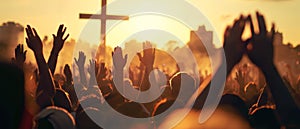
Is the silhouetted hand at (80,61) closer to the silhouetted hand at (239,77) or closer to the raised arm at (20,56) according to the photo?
the raised arm at (20,56)

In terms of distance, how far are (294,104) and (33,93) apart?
7.49 feet

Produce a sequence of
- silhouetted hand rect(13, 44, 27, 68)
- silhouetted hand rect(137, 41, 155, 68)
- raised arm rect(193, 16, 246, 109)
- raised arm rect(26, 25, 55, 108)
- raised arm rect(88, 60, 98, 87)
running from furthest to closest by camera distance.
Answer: raised arm rect(88, 60, 98, 87), silhouetted hand rect(137, 41, 155, 68), raised arm rect(193, 16, 246, 109), silhouetted hand rect(13, 44, 27, 68), raised arm rect(26, 25, 55, 108)

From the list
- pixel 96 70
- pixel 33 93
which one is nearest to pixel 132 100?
pixel 96 70

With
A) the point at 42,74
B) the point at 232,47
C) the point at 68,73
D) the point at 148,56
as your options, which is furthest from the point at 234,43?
the point at 42,74

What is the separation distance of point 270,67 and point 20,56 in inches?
85.1

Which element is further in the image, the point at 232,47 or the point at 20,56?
the point at 232,47

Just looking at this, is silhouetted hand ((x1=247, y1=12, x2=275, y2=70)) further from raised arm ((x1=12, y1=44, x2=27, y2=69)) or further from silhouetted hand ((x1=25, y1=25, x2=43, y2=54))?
raised arm ((x1=12, y1=44, x2=27, y2=69))

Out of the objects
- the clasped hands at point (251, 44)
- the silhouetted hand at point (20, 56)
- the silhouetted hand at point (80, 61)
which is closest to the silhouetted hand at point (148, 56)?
the silhouetted hand at point (80, 61)

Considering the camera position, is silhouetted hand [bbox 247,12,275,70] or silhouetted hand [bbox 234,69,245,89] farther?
silhouetted hand [bbox 234,69,245,89]

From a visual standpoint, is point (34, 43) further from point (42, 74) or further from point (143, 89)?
point (143, 89)

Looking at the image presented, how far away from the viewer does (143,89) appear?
397cm

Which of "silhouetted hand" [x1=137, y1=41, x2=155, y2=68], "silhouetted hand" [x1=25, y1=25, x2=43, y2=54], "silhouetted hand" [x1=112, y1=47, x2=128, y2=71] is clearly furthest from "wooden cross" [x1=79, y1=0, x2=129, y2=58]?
"silhouetted hand" [x1=25, y1=25, x2=43, y2=54]

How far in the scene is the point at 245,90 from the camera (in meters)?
4.00

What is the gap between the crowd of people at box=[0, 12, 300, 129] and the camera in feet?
11.9
